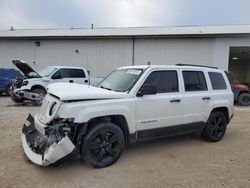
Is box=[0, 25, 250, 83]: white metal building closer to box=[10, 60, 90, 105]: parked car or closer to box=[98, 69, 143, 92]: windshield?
box=[10, 60, 90, 105]: parked car

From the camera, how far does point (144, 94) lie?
475cm

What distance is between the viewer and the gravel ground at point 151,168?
153 inches

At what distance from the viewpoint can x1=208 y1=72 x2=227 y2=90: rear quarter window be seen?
6.14 m

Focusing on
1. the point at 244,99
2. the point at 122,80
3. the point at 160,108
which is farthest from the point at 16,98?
the point at 244,99

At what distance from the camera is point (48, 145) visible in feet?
13.3

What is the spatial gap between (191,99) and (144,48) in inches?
503

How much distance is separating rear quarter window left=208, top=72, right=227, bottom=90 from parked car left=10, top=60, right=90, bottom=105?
27.0 feet

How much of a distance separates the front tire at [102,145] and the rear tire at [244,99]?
11281 millimetres

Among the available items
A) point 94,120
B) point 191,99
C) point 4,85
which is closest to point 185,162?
point 191,99

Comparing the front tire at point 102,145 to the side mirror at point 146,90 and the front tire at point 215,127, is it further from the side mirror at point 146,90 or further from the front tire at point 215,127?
the front tire at point 215,127

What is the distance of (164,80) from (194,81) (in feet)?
3.06

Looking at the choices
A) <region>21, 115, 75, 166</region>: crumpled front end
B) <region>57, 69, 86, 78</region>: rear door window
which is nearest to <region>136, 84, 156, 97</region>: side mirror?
<region>21, 115, 75, 166</region>: crumpled front end

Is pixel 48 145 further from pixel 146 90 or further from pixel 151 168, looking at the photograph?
pixel 146 90

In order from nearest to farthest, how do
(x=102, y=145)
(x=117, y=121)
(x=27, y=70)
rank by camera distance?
1. (x=102, y=145)
2. (x=117, y=121)
3. (x=27, y=70)
